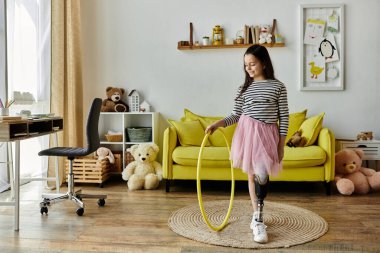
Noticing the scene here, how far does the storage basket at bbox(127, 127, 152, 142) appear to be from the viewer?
4258 millimetres

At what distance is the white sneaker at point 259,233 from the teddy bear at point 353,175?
59.8 inches

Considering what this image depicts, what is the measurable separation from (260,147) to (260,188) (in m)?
0.27

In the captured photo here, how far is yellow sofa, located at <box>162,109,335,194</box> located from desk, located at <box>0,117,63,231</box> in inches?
46.0

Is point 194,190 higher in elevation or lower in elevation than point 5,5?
lower

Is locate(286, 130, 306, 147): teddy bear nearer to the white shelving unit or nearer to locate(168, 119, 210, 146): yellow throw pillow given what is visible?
locate(168, 119, 210, 146): yellow throw pillow

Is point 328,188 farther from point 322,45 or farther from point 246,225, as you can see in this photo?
point 322,45

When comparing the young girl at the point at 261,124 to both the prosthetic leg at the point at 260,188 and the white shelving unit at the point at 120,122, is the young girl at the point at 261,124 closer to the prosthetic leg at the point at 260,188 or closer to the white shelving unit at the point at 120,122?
the prosthetic leg at the point at 260,188

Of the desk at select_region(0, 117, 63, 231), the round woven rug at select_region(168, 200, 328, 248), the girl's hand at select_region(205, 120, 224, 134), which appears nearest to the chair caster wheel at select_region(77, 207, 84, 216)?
the desk at select_region(0, 117, 63, 231)

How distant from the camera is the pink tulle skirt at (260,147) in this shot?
2320 millimetres

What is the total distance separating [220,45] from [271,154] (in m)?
2.28

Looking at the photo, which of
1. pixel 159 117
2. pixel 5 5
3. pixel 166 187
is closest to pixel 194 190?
pixel 166 187

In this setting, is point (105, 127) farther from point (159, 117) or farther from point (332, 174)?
point (332, 174)

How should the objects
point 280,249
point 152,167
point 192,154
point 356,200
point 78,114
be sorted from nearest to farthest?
point 280,249, point 356,200, point 192,154, point 152,167, point 78,114

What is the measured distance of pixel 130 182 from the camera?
384cm
